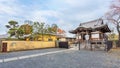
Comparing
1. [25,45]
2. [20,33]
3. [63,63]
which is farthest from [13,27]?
[63,63]

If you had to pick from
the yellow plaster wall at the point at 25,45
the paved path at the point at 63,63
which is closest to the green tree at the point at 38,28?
the yellow plaster wall at the point at 25,45

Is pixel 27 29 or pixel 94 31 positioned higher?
pixel 27 29

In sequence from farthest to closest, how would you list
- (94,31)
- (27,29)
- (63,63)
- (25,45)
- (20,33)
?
(20,33) < (27,29) < (94,31) < (25,45) < (63,63)

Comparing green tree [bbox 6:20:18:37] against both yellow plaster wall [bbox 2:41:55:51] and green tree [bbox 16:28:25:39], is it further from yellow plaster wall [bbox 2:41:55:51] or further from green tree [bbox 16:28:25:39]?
yellow plaster wall [bbox 2:41:55:51]

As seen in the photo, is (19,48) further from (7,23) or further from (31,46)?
(7,23)

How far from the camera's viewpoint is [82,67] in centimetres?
694

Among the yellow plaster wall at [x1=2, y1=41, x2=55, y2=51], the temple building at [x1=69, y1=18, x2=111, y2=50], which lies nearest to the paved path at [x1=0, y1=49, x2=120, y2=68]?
the yellow plaster wall at [x1=2, y1=41, x2=55, y2=51]

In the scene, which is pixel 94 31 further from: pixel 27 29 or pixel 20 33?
pixel 20 33

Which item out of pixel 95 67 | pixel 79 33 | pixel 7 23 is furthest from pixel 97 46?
pixel 7 23

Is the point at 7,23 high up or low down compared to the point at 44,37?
up

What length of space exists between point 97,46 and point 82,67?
500 inches

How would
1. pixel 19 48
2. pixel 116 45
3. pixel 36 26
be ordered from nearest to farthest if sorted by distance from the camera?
pixel 19 48, pixel 116 45, pixel 36 26

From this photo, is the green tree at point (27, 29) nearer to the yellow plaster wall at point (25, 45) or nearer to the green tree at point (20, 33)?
the green tree at point (20, 33)

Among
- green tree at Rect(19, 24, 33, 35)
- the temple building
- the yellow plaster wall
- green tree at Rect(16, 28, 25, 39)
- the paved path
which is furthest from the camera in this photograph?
green tree at Rect(16, 28, 25, 39)
